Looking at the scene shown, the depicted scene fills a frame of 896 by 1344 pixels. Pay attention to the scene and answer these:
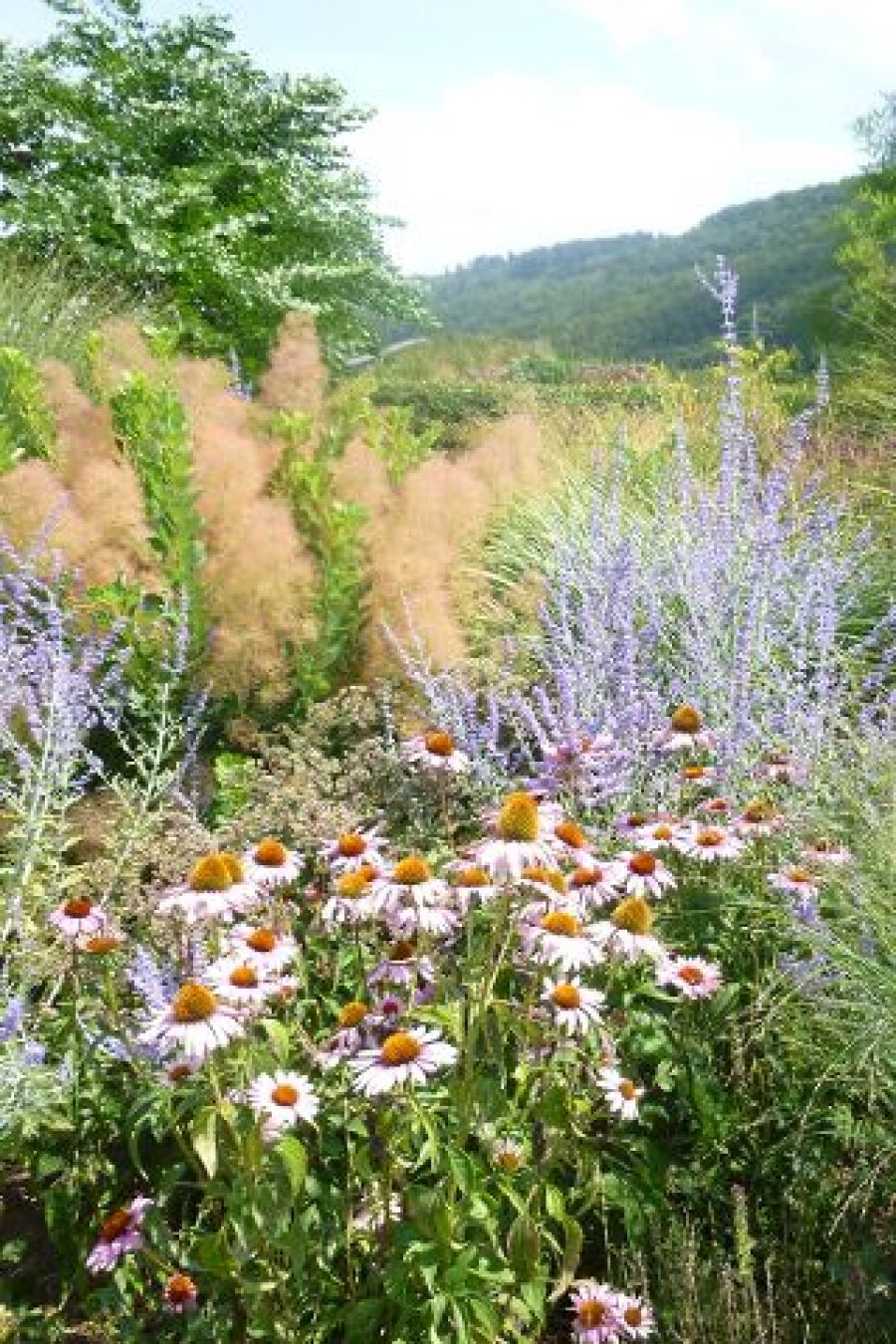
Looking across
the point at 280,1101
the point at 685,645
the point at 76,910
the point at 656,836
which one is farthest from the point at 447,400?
the point at 280,1101

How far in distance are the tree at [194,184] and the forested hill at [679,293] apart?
24.9ft

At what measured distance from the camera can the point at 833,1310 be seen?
8.21ft

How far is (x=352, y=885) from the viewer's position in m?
2.18

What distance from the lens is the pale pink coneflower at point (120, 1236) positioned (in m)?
2.18

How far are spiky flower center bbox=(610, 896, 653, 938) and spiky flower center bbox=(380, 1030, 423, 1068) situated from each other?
39 cm

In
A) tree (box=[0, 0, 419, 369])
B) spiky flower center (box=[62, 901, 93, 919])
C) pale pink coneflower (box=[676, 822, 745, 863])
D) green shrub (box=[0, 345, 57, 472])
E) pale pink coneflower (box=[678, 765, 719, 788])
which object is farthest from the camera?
tree (box=[0, 0, 419, 369])

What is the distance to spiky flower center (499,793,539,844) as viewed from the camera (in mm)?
2033

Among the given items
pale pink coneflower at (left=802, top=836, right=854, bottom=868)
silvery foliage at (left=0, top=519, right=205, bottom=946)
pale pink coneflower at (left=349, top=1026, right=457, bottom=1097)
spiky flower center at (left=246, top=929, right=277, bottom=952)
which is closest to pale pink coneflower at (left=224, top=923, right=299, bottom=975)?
spiky flower center at (left=246, top=929, right=277, bottom=952)

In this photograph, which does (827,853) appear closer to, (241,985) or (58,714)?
(241,985)

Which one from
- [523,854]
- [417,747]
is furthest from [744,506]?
[523,854]

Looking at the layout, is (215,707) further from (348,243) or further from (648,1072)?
(348,243)

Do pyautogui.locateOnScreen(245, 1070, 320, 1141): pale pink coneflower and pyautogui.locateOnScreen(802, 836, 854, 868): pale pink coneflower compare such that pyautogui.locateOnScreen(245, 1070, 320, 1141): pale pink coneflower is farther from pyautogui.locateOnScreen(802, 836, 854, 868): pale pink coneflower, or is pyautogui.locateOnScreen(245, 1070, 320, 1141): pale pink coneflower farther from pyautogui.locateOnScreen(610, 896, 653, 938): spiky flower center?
pyautogui.locateOnScreen(802, 836, 854, 868): pale pink coneflower

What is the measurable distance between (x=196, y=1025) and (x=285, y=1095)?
18cm

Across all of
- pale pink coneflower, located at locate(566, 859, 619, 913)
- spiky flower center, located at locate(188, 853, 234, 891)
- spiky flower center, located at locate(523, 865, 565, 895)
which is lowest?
pale pink coneflower, located at locate(566, 859, 619, 913)
